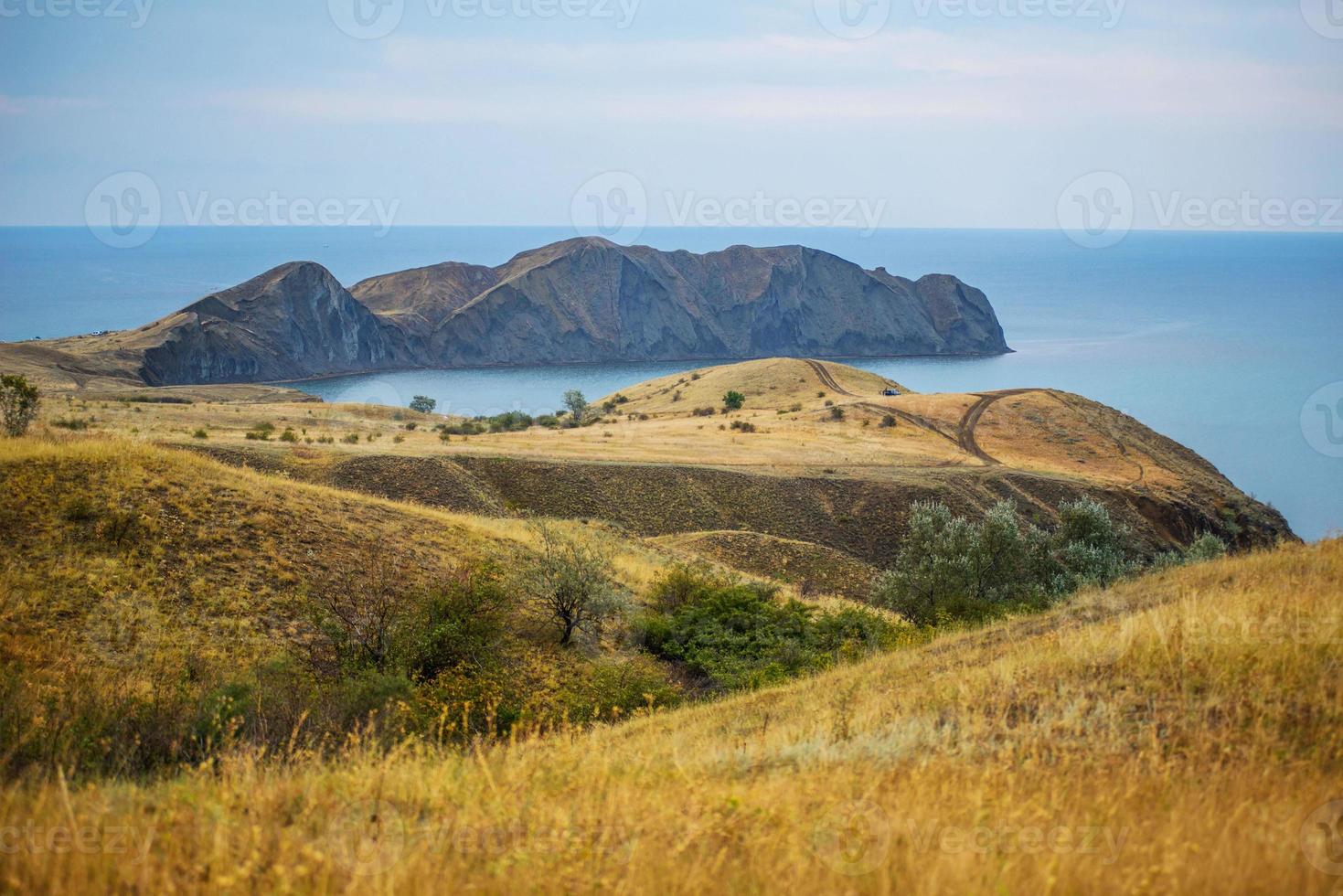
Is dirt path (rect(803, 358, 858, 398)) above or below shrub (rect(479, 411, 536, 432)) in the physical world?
above

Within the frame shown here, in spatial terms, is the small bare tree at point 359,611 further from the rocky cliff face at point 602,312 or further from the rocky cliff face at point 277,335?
the rocky cliff face at point 602,312

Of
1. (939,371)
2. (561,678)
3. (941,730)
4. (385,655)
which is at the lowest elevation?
(561,678)

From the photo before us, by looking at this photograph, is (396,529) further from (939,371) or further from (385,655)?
(939,371)

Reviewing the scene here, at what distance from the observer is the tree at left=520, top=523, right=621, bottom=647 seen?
16.5 meters

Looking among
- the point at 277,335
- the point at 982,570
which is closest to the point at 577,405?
the point at 982,570

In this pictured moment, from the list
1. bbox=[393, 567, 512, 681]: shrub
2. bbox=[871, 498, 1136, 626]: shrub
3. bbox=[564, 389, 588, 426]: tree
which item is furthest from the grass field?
bbox=[564, 389, 588, 426]: tree

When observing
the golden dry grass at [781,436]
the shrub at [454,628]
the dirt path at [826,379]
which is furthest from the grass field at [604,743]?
the dirt path at [826,379]

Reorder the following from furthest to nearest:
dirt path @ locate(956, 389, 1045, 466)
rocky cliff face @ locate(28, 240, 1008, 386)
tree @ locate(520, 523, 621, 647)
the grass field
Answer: rocky cliff face @ locate(28, 240, 1008, 386), dirt path @ locate(956, 389, 1045, 466), tree @ locate(520, 523, 621, 647), the grass field

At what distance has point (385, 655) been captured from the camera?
12.7 meters

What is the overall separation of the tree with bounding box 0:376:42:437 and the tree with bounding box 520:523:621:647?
1226 cm

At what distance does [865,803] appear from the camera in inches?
192

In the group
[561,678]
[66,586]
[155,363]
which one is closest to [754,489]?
[561,678]

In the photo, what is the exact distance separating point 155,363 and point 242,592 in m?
105

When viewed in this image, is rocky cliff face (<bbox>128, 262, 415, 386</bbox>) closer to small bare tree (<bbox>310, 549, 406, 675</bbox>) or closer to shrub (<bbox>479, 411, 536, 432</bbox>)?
shrub (<bbox>479, 411, 536, 432</bbox>)
